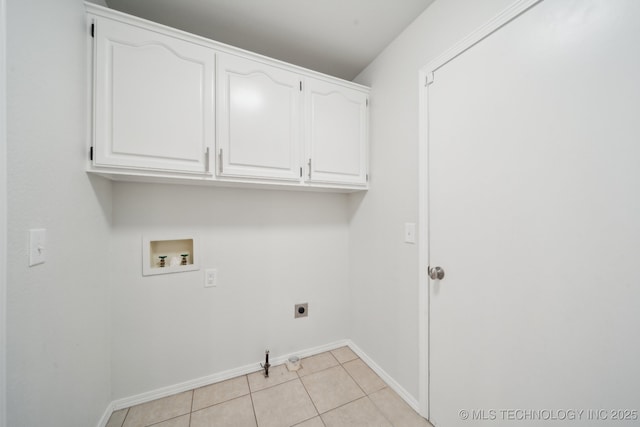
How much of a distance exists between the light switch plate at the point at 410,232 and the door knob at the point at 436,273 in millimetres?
212

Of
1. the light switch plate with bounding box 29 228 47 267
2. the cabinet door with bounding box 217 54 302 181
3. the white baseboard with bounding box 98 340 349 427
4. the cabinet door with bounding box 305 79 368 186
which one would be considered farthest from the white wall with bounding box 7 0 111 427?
the cabinet door with bounding box 305 79 368 186

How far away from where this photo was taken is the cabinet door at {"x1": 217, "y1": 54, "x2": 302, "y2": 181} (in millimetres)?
1336

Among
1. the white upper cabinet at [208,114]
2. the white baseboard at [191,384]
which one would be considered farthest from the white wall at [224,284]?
the white upper cabinet at [208,114]

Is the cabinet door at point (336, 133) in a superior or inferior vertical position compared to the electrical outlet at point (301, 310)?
superior

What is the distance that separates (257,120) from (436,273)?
1.41 metres

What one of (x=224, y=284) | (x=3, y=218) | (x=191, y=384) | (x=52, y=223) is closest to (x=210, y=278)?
(x=224, y=284)

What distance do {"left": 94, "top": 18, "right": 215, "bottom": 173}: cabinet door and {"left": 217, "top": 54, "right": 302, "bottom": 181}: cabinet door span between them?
0.28ft

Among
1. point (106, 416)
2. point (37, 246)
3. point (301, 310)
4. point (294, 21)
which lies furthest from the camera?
point (301, 310)

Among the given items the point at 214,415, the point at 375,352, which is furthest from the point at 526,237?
the point at 214,415

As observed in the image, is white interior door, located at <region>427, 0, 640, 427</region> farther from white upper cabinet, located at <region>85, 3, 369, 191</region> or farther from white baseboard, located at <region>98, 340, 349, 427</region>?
white baseboard, located at <region>98, 340, 349, 427</region>

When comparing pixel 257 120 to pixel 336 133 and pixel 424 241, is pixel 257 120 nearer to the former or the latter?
pixel 336 133

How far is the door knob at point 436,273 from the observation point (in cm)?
122

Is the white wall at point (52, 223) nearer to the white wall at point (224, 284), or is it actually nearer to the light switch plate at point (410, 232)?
the white wall at point (224, 284)

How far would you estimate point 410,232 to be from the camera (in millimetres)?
1427
